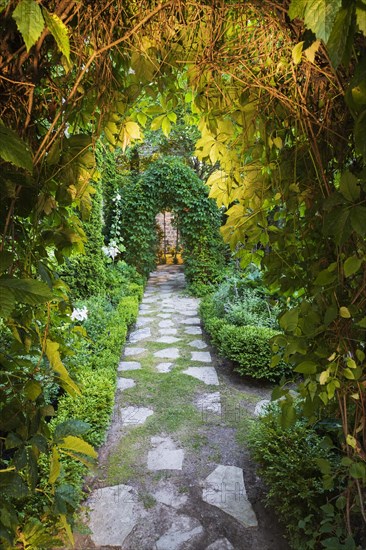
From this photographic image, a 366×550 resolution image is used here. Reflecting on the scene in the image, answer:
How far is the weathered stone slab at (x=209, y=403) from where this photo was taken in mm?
3201

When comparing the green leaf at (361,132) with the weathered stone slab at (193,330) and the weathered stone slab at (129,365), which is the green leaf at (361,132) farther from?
the weathered stone slab at (193,330)

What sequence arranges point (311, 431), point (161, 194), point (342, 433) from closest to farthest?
point (342, 433)
point (311, 431)
point (161, 194)

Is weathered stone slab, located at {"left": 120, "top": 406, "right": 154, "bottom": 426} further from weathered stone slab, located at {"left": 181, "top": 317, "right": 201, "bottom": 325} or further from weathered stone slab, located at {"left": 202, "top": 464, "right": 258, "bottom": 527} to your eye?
weathered stone slab, located at {"left": 181, "top": 317, "right": 201, "bottom": 325}

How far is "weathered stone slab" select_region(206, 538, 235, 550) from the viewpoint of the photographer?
1.80m

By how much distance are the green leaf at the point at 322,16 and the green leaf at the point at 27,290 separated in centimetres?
76

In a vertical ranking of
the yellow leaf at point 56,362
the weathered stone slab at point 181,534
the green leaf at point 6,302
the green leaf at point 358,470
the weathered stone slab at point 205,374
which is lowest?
the weathered stone slab at point 181,534

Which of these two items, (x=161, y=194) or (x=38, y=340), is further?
(x=161, y=194)

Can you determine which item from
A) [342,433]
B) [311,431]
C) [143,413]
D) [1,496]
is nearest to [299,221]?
[342,433]

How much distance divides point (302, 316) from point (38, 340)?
0.86m

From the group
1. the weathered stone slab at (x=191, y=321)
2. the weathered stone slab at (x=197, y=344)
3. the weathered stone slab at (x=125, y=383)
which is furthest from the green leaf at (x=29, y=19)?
the weathered stone slab at (x=191, y=321)

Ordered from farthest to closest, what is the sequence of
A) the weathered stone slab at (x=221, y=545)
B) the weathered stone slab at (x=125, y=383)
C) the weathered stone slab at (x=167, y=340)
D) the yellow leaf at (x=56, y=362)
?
the weathered stone slab at (x=167, y=340), the weathered stone slab at (x=125, y=383), the weathered stone slab at (x=221, y=545), the yellow leaf at (x=56, y=362)

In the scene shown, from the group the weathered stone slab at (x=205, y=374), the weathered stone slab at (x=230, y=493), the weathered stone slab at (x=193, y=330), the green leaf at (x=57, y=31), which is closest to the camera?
the green leaf at (x=57, y=31)

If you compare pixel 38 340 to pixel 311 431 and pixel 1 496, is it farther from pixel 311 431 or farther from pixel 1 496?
pixel 311 431

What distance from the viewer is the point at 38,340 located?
1.15m
